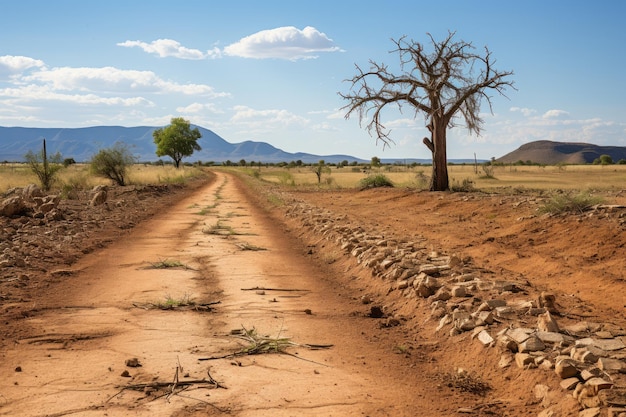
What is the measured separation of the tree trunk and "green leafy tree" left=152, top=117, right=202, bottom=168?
64.0 metres

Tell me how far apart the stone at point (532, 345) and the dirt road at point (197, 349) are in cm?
89

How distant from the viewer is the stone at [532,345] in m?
5.03

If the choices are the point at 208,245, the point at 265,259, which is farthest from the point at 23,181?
the point at 265,259

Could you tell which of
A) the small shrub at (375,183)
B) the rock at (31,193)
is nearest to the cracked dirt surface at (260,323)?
the rock at (31,193)

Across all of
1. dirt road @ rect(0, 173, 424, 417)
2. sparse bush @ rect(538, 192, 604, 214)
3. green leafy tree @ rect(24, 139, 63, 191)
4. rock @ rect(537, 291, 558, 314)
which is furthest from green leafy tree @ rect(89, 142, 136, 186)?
rock @ rect(537, 291, 558, 314)

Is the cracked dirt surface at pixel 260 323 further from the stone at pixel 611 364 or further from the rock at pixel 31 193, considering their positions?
the rock at pixel 31 193

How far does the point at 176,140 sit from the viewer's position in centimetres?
8331

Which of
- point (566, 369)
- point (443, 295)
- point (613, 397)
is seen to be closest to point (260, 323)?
point (443, 295)

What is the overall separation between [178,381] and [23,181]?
90.7 feet

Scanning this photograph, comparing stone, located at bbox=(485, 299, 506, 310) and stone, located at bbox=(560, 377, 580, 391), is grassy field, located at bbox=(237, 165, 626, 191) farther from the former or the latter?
stone, located at bbox=(560, 377, 580, 391)

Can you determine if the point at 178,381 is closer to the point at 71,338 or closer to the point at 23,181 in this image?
the point at 71,338

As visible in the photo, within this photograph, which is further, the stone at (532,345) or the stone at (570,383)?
the stone at (532,345)

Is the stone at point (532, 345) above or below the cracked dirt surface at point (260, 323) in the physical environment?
above

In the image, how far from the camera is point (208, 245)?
1220 centimetres
